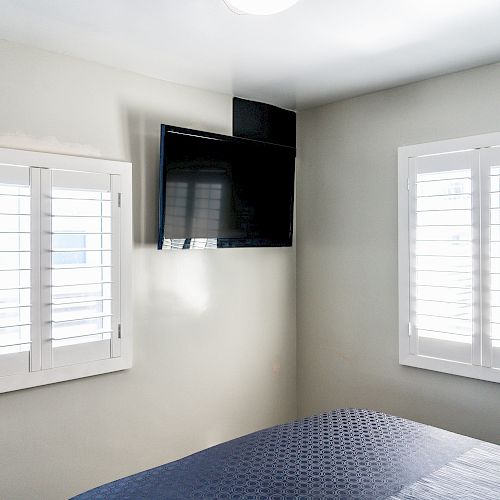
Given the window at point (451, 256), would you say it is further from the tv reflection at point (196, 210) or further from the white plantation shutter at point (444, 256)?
the tv reflection at point (196, 210)

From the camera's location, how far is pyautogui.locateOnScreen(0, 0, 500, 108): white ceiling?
2197 mm

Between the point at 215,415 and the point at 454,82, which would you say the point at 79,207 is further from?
the point at 454,82

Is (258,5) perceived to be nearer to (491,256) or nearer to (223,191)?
(223,191)

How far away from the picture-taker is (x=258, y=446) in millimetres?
2236

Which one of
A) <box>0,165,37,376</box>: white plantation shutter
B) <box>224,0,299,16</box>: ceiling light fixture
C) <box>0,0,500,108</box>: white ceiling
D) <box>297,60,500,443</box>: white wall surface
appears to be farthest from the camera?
<box>297,60,500,443</box>: white wall surface

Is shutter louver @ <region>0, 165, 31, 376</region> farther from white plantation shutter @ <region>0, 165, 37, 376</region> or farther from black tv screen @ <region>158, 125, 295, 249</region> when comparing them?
black tv screen @ <region>158, 125, 295, 249</region>

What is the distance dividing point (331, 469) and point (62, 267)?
5.22ft

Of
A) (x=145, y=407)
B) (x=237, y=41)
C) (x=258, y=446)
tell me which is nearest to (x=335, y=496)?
(x=258, y=446)

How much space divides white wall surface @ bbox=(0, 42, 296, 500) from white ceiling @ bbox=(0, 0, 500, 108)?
203mm

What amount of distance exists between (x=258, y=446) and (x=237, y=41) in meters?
1.81

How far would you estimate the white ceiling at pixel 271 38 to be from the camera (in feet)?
7.21

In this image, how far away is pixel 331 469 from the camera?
2.02 m

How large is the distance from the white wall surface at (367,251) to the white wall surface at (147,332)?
0.24 metres

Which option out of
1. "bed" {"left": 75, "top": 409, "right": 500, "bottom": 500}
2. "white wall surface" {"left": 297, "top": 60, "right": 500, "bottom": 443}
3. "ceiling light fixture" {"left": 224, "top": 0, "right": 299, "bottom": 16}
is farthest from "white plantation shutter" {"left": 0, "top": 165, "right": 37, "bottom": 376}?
"white wall surface" {"left": 297, "top": 60, "right": 500, "bottom": 443}
